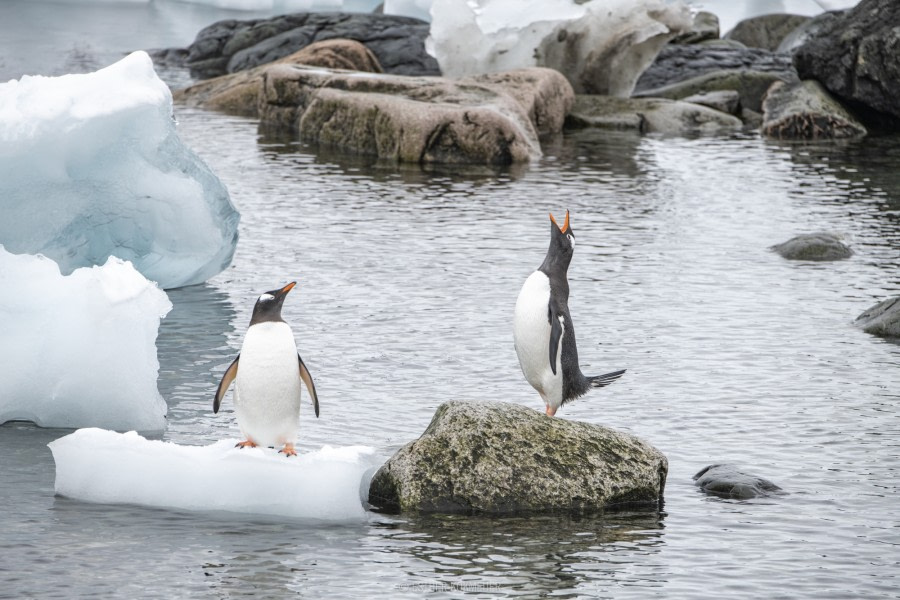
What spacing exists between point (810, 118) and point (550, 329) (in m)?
15.6

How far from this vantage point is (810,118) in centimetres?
2223

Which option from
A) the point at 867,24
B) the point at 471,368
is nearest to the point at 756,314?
the point at 471,368

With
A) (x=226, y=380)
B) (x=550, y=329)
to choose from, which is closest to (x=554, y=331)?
(x=550, y=329)

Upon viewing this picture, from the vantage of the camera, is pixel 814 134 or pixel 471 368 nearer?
pixel 471 368

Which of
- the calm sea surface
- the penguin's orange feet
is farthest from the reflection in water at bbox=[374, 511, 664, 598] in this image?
the penguin's orange feet

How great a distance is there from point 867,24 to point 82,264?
50.6 ft

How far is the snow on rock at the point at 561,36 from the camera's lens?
23.0 metres

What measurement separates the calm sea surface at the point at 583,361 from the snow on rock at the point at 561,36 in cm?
369

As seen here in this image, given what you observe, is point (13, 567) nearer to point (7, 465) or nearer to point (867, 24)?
point (7, 465)

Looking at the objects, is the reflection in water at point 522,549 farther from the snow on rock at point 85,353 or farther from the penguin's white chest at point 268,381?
the snow on rock at point 85,353

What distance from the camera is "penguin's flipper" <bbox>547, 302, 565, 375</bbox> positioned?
7.80 metres

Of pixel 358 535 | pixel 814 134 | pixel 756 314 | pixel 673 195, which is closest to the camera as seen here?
pixel 358 535

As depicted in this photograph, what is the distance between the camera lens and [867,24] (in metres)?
22.3

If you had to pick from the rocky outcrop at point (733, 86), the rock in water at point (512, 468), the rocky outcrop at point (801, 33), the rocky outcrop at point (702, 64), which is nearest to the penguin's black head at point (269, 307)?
the rock in water at point (512, 468)
